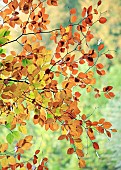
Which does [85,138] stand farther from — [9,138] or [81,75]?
[9,138]

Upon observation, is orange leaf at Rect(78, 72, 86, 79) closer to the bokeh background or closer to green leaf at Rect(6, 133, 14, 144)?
green leaf at Rect(6, 133, 14, 144)

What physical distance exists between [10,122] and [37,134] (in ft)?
8.87

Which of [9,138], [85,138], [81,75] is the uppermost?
[85,138]

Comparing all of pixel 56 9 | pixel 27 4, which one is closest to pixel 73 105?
pixel 27 4

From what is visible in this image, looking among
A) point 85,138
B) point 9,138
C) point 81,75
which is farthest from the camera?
point 85,138

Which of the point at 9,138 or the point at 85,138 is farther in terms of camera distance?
the point at 85,138

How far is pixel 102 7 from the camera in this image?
4.19 meters

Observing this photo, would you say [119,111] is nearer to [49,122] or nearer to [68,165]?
[68,165]

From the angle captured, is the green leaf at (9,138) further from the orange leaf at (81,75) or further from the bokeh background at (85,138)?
the bokeh background at (85,138)

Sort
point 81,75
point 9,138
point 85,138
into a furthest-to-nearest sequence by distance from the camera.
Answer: point 85,138, point 81,75, point 9,138

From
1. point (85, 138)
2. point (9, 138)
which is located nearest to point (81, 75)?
point (9, 138)

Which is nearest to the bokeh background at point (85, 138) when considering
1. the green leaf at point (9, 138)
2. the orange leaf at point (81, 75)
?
the orange leaf at point (81, 75)

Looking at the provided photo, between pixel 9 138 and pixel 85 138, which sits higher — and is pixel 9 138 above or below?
below

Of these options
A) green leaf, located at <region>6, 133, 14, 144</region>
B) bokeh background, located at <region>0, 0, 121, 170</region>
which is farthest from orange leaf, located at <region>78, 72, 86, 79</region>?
bokeh background, located at <region>0, 0, 121, 170</region>
